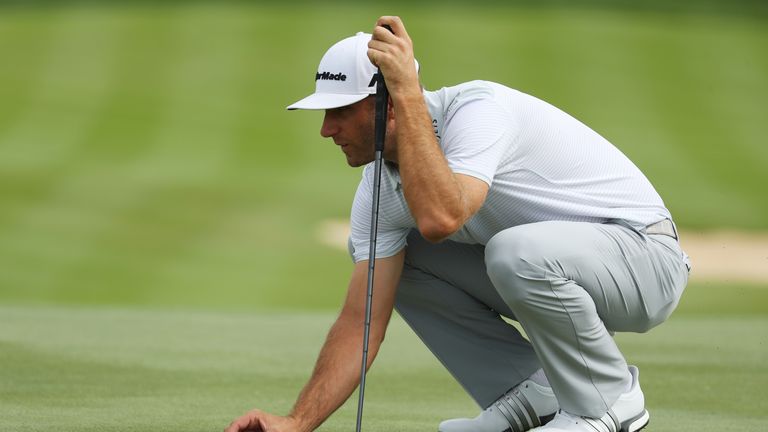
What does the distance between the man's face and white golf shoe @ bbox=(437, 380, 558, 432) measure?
955 millimetres

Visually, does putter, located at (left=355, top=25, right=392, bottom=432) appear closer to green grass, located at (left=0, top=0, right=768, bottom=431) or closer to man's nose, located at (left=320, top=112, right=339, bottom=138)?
man's nose, located at (left=320, top=112, right=339, bottom=138)

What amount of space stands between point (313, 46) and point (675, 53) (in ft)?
20.5

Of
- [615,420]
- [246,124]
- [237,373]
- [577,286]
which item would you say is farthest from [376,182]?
[246,124]

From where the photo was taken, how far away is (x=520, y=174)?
3992 millimetres

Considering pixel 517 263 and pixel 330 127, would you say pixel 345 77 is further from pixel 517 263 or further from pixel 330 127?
pixel 517 263

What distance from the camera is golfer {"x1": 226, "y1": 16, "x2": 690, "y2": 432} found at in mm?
3709

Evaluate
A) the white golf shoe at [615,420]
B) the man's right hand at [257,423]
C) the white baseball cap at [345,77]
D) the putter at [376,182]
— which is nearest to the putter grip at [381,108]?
the putter at [376,182]

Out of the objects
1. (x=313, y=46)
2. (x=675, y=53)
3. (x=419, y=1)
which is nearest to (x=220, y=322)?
(x=313, y=46)

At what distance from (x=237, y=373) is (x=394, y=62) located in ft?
8.11

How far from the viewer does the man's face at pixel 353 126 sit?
3.96m

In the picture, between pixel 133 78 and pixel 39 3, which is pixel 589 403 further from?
pixel 39 3

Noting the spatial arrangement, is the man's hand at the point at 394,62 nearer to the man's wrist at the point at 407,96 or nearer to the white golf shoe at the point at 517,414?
the man's wrist at the point at 407,96

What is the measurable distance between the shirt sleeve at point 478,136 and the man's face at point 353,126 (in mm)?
243

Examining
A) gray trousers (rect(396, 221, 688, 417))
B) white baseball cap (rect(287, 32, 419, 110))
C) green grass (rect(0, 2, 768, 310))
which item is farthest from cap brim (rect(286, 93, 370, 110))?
green grass (rect(0, 2, 768, 310))
